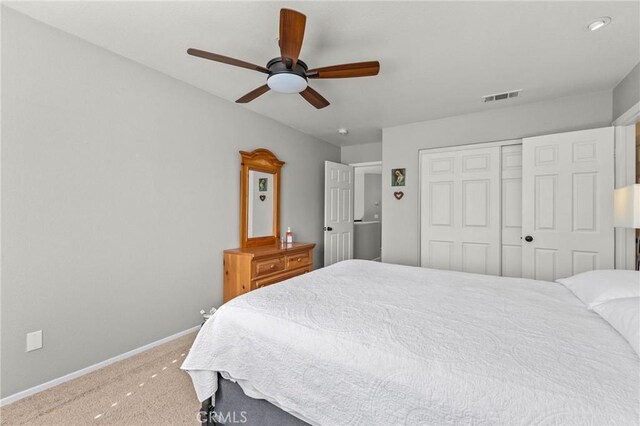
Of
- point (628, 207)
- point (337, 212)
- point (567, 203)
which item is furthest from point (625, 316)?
point (337, 212)

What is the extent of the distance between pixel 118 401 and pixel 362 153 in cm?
470

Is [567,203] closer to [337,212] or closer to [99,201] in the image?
[337,212]

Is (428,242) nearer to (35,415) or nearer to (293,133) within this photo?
(293,133)

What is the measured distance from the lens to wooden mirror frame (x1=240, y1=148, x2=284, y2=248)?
343 cm

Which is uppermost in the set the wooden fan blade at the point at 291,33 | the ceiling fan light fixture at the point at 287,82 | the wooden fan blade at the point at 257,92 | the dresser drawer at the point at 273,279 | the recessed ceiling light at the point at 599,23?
Answer: the recessed ceiling light at the point at 599,23

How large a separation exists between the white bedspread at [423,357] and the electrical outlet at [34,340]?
4.31 feet

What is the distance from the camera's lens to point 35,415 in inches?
67.1

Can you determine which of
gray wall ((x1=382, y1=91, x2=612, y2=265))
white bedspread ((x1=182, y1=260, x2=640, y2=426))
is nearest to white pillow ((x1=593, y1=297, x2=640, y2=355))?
white bedspread ((x1=182, y1=260, x2=640, y2=426))

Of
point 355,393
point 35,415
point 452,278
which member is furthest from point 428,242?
point 35,415

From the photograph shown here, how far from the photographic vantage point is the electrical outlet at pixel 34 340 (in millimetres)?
1890

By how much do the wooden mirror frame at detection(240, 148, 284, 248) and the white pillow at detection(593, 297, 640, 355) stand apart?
3.08m

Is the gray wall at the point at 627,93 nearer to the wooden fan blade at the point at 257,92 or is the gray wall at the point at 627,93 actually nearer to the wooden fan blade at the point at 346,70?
the wooden fan blade at the point at 346,70

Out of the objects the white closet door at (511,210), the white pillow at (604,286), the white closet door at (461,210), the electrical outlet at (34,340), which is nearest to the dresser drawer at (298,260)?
the white closet door at (461,210)

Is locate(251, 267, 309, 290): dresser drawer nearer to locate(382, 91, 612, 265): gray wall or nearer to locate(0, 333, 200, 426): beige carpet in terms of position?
locate(0, 333, 200, 426): beige carpet
